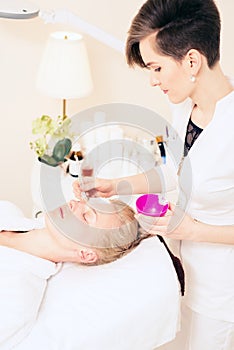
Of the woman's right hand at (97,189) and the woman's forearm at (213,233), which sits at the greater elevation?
the woman's forearm at (213,233)

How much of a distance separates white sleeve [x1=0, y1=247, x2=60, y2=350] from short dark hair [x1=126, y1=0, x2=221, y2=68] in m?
0.65

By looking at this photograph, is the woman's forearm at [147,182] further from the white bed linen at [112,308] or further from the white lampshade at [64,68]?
the white lampshade at [64,68]

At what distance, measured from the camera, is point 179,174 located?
1.64 meters

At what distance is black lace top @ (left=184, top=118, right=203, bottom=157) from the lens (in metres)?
1.62

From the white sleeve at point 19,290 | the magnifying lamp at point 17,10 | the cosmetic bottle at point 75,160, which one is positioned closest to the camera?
the white sleeve at point 19,290

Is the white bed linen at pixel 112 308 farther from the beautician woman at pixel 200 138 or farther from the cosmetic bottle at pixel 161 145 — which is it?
the cosmetic bottle at pixel 161 145

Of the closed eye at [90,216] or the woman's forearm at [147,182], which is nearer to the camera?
the closed eye at [90,216]

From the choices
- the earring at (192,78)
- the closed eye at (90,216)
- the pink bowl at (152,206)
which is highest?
the earring at (192,78)

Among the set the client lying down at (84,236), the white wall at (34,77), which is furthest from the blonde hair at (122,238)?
the white wall at (34,77)

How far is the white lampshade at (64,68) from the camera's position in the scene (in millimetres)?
2539

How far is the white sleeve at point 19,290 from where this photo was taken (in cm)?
136

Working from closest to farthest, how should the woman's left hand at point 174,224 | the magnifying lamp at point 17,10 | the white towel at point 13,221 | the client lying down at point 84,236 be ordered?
the woman's left hand at point 174,224, the client lying down at point 84,236, the white towel at point 13,221, the magnifying lamp at point 17,10

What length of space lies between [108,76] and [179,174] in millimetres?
1323

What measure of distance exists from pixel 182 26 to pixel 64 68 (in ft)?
3.96
